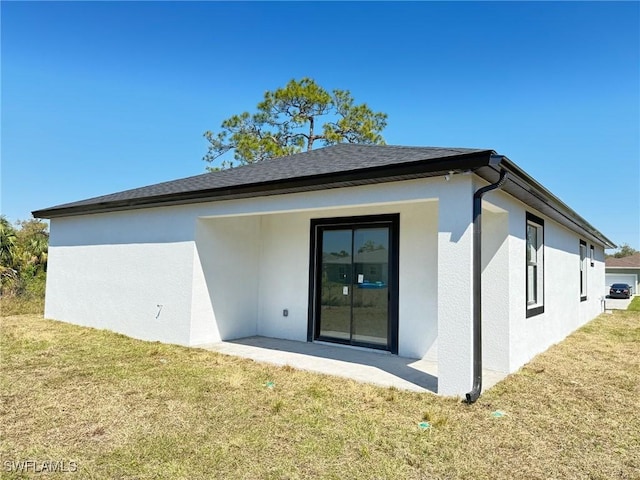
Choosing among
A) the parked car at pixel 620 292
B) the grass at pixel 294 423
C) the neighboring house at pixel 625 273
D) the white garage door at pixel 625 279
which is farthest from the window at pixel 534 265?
the white garage door at pixel 625 279

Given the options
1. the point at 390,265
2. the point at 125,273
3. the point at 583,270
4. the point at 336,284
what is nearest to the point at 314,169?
the point at 390,265

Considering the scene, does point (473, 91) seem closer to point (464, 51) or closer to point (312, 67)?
point (464, 51)

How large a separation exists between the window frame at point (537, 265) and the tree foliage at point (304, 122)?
607 inches

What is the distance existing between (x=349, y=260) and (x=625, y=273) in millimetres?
39675

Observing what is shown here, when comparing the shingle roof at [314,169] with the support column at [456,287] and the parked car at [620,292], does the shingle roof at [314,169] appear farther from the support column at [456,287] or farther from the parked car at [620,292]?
the parked car at [620,292]

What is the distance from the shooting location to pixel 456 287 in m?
4.96

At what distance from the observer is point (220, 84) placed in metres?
13.8

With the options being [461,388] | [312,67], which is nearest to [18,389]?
[461,388]

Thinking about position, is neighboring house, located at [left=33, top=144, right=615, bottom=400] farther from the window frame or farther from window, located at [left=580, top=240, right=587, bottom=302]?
window, located at [left=580, top=240, right=587, bottom=302]

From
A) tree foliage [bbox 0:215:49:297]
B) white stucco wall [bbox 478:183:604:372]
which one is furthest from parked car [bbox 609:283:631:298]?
tree foliage [bbox 0:215:49:297]

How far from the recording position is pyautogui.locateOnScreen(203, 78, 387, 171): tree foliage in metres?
22.3

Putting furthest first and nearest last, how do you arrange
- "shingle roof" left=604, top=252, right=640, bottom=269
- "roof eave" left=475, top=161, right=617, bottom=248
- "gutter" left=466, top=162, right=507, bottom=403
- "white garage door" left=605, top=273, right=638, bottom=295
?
"shingle roof" left=604, top=252, right=640, bottom=269
"white garage door" left=605, top=273, right=638, bottom=295
"roof eave" left=475, top=161, right=617, bottom=248
"gutter" left=466, top=162, right=507, bottom=403

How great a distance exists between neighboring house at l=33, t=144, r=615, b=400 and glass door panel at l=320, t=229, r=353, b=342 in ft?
0.10

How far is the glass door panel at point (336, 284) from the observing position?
8.06 meters
